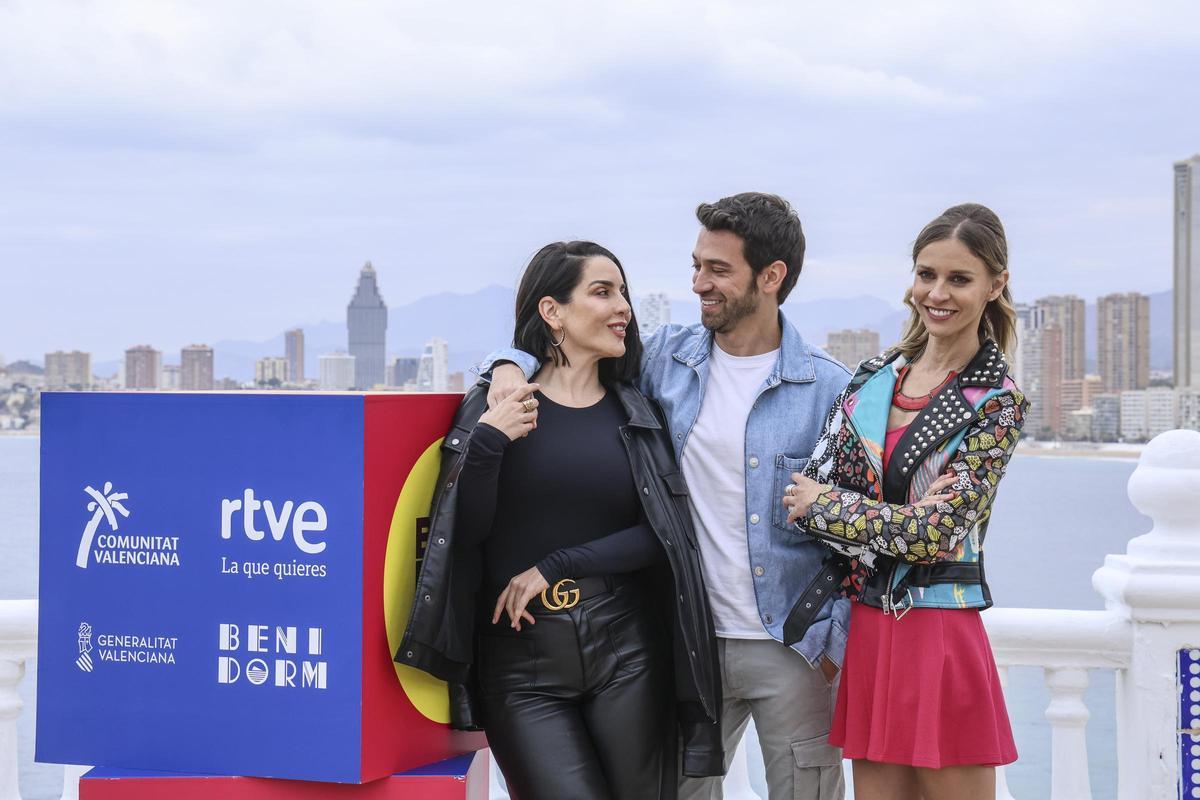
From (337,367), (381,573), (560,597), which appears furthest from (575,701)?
(337,367)

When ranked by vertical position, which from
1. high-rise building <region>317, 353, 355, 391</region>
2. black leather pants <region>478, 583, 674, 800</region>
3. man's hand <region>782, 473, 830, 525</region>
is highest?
high-rise building <region>317, 353, 355, 391</region>

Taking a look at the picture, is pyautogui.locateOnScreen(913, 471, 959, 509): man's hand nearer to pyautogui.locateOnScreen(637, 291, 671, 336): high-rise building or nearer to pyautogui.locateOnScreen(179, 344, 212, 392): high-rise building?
pyautogui.locateOnScreen(637, 291, 671, 336): high-rise building

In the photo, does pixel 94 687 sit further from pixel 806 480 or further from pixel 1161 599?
pixel 1161 599

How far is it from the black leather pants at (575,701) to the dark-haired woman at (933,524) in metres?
0.43

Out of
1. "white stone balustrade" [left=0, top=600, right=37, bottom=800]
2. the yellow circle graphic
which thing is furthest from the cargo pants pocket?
"white stone balustrade" [left=0, top=600, right=37, bottom=800]

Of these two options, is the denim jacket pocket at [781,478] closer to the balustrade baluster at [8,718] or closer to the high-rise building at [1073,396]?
the balustrade baluster at [8,718]

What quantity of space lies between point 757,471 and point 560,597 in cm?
56

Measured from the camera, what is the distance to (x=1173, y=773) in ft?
9.97

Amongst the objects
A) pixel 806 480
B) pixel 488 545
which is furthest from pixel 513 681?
pixel 806 480

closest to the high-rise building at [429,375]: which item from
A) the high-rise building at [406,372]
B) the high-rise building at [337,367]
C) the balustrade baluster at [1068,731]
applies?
the high-rise building at [406,372]

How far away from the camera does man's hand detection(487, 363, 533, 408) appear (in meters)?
2.50

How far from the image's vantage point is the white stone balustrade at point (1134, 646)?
3029 mm

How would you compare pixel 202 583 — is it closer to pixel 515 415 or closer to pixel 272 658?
pixel 272 658

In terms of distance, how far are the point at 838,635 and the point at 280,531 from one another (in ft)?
4.05
